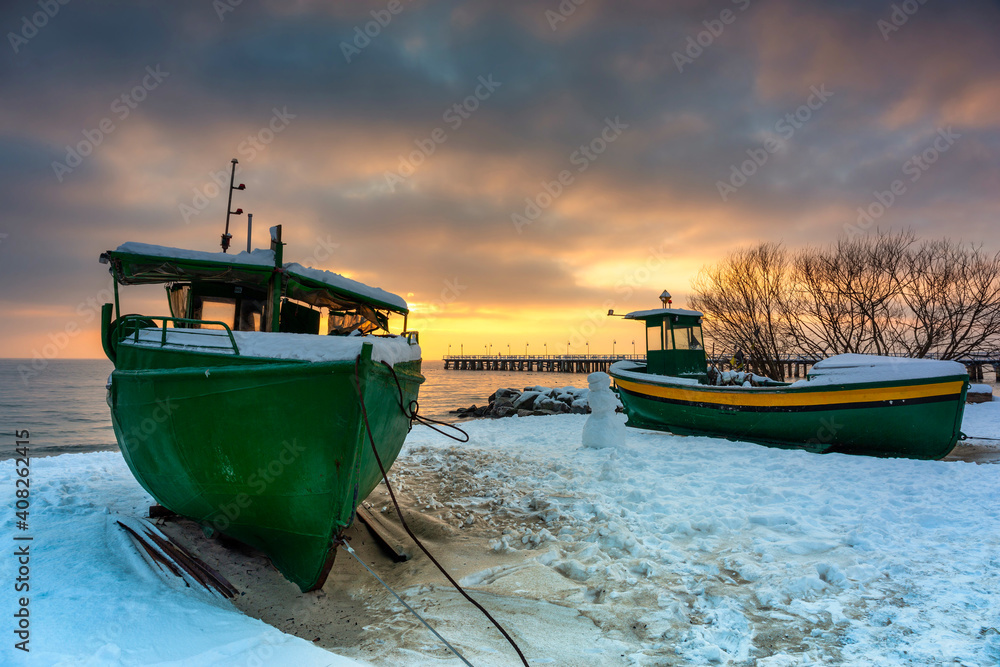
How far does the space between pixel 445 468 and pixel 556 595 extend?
15.9 ft

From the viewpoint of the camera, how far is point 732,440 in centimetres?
1015

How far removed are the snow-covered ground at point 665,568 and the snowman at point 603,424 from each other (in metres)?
2.10

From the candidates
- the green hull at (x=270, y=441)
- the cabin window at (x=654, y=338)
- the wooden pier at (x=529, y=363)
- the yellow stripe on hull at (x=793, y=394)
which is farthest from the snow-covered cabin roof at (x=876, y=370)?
the wooden pier at (x=529, y=363)

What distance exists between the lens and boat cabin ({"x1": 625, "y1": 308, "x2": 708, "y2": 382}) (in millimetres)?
12312

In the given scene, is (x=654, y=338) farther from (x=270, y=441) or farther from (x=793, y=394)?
(x=270, y=441)

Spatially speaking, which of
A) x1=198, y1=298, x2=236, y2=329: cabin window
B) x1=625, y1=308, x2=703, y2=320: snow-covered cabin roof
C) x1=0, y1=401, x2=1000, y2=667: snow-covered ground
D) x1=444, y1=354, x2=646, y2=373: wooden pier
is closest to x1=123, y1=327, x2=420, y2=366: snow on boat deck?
x1=198, y1=298, x2=236, y2=329: cabin window

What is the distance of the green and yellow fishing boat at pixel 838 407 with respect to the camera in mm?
8000

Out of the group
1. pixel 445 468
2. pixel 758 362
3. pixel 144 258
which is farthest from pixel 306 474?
pixel 758 362

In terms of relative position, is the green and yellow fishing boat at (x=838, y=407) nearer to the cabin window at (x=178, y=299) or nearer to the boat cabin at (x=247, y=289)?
the boat cabin at (x=247, y=289)

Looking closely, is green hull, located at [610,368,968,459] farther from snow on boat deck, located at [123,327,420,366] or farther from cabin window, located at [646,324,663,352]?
snow on boat deck, located at [123,327,420,366]

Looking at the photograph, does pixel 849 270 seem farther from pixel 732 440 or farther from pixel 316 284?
pixel 316 284

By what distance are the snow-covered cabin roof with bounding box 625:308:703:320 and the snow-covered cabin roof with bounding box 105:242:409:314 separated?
29.7 ft

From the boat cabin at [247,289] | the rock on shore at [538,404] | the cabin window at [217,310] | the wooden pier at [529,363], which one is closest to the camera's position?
the boat cabin at [247,289]

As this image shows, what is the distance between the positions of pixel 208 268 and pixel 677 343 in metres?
10.8
